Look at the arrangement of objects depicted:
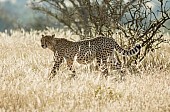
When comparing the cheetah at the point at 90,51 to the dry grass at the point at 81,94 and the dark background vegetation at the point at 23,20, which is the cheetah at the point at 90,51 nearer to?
the dry grass at the point at 81,94

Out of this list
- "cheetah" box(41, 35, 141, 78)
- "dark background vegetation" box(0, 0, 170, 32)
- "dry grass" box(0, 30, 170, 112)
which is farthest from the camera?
"dark background vegetation" box(0, 0, 170, 32)

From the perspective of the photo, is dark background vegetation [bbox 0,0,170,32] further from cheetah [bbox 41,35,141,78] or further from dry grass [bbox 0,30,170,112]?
dry grass [bbox 0,30,170,112]

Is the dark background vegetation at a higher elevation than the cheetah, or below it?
higher

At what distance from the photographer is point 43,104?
5527 millimetres

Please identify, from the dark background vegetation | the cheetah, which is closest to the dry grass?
the cheetah

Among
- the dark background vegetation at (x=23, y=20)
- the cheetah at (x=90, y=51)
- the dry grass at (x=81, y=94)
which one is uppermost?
the dark background vegetation at (x=23, y=20)

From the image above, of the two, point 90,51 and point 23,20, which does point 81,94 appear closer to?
point 90,51

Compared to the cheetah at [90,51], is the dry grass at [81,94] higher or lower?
lower

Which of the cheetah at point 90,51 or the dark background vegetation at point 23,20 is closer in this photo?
the cheetah at point 90,51

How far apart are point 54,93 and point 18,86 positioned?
51 centimetres

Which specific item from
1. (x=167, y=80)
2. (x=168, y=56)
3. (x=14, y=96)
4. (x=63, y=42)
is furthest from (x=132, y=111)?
(x=168, y=56)

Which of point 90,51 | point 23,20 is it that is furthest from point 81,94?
point 23,20

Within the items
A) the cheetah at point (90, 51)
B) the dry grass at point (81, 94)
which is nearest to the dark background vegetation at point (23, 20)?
the cheetah at point (90, 51)

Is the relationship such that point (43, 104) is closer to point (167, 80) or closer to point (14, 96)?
point (14, 96)
